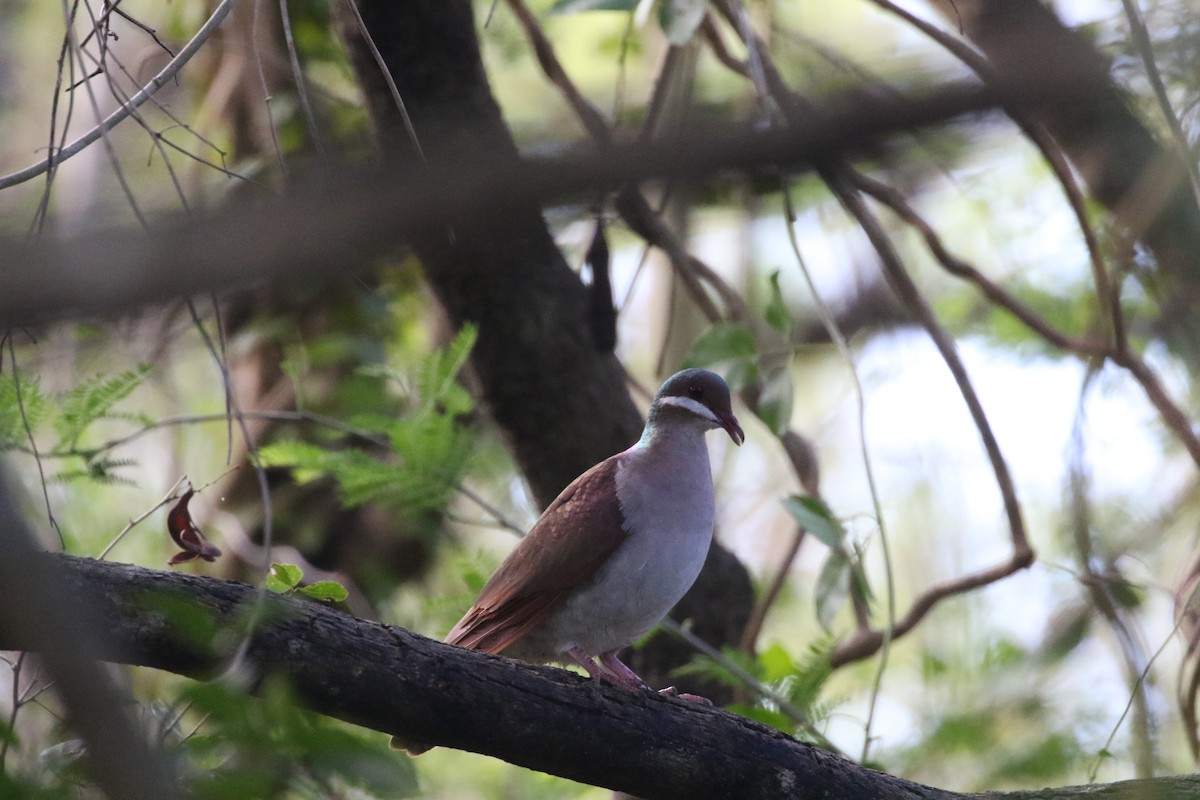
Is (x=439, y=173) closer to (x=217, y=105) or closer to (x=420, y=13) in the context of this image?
(x=420, y=13)

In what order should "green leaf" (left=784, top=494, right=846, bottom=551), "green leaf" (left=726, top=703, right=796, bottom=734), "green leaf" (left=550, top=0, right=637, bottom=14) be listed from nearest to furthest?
"green leaf" (left=726, top=703, right=796, bottom=734) < "green leaf" (left=784, top=494, right=846, bottom=551) < "green leaf" (left=550, top=0, right=637, bottom=14)

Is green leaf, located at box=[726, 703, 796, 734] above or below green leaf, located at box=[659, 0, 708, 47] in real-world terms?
below

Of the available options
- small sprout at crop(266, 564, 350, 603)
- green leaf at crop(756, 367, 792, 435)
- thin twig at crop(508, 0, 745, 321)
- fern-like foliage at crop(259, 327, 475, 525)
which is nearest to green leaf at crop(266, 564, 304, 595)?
small sprout at crop(266, 564, 350, 603)

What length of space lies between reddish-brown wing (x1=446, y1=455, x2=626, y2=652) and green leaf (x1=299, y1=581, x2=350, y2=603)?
2.86 ft

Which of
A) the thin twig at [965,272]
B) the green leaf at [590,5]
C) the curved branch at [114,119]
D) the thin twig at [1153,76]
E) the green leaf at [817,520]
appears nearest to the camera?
the thin twig at [1153,76]

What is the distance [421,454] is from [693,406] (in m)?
1.09

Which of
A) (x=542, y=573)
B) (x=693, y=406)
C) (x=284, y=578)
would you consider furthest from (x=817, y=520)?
(x=284, y=578)

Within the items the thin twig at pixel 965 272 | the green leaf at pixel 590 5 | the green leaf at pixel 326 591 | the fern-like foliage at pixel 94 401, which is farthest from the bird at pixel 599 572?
the green leaf at pixel 590 5

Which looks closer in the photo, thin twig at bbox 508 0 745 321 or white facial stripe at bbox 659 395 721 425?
white facial stripe at bbox 659 395 721 425

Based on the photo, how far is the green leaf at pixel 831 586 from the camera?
4598mm

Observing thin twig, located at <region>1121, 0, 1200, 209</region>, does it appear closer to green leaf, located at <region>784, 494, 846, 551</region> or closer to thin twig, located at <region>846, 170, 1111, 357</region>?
green leaf, located at <region>784, 494, 846, 551</region>

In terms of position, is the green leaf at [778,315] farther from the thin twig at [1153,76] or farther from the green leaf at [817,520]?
the thin twig at [1153,76]

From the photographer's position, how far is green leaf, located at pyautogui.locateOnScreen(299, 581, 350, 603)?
315 centimetres

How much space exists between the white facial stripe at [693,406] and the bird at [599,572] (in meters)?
0.32
